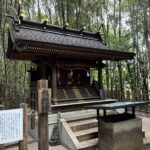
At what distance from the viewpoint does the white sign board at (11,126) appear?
2.62 metres

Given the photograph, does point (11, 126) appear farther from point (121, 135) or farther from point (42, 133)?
point (121, 135)

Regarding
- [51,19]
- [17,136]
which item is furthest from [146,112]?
[51,19]

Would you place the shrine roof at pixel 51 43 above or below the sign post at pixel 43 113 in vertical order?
above

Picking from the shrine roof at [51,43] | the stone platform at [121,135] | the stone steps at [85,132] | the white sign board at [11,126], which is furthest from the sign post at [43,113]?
the shrine roof at [51,43]

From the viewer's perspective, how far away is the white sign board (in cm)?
262

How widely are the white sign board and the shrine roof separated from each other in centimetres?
302

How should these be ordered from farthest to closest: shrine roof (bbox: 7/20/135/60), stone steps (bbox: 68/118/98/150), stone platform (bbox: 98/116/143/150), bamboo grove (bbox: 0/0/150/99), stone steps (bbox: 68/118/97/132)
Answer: bamboo grove (bbox: 0/0/150/99)
shrine roof (bbox: 7/20/135/60)
stone steps (bbox: 68/118/97/132)
stone steps (bbox: 68/118/98/150)
stone platform (bbox: 98/116/143/150)

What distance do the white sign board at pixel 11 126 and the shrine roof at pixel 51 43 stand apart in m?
3.02

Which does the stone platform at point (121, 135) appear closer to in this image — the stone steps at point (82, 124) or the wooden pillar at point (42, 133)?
the stone steps at point (82, 124)

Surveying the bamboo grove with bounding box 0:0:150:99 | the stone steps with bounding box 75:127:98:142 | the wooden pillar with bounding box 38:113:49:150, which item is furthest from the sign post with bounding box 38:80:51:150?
the bamboo grove with bounding box 0:0:150:99

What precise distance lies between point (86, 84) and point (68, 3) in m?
6.55

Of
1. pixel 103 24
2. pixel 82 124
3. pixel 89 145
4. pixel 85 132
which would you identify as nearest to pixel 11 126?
pixel 89 145

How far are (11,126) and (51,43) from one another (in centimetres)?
353

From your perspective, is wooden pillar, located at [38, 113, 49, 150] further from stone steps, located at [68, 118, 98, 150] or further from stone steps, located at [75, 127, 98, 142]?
stone steps, located at [75, 127, 98, 142]
